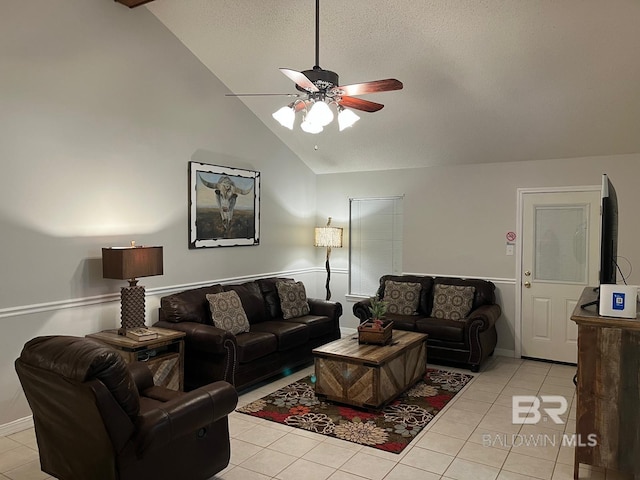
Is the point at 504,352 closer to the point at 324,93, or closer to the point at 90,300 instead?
the point at 324,93

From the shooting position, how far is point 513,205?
5609 millimetres

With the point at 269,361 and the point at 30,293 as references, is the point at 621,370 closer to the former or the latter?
the point at 269,361

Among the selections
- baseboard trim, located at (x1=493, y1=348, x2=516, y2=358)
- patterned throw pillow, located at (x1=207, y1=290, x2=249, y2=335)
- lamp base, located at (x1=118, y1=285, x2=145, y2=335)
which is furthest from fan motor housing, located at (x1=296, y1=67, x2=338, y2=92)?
baseboard trim, located at (x1=493, y1=348, x2=516, y2=358)

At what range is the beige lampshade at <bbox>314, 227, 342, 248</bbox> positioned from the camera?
6.51 metres

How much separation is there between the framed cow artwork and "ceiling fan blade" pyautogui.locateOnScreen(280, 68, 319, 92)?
2.17 metres

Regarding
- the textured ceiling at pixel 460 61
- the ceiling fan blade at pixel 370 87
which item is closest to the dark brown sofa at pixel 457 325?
the textured ceiling at pixel 460 61

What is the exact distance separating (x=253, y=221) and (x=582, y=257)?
146 inches

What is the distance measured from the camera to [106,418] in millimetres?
2209

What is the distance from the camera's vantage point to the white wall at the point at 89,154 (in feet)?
11.6

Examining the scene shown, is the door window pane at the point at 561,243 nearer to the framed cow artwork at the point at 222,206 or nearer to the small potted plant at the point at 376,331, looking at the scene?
the small potted plant at the point at 376,331

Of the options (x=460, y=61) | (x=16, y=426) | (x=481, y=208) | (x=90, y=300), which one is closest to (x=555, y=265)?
(x=481, y=208)

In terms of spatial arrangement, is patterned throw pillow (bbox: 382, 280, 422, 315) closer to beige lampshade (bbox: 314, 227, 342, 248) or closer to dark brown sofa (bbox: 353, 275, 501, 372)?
dark brown sofa (bbox: 353, 275, 501, 372)

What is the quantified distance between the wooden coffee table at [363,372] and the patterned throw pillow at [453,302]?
4.00 ft

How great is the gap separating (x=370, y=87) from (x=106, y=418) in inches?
96.4
